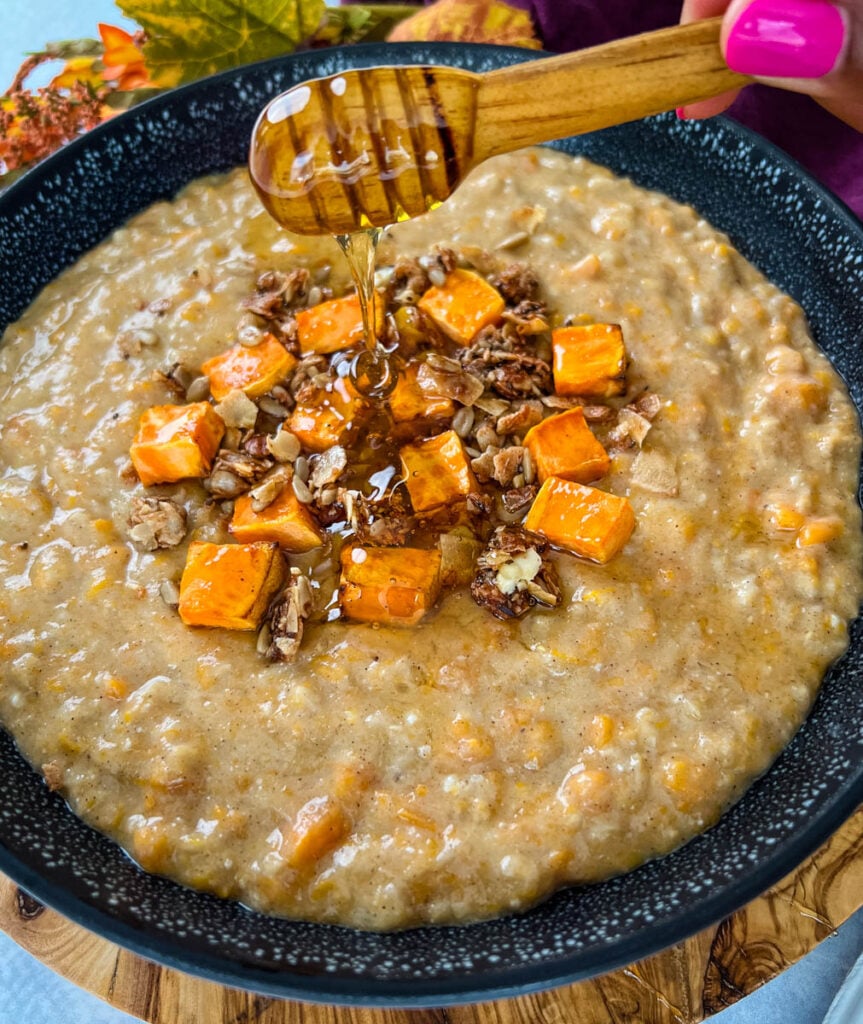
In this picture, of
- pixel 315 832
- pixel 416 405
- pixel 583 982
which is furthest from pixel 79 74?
pixel 583 982

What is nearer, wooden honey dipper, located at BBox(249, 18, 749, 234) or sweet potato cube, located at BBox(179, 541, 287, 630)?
wooden honey dipper, located at BBox(249, 18, 749, 234)

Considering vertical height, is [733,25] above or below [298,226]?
above

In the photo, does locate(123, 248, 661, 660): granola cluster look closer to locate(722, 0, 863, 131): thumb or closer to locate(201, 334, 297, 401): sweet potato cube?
locate(201, 334, 297, 401): sweet potato cube

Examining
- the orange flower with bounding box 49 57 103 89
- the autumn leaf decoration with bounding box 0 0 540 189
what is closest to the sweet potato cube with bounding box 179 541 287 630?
Answer: the autumn leaf decoration with bounding box 0 0 540 189

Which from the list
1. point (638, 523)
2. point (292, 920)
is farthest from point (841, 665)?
point (292, 920)

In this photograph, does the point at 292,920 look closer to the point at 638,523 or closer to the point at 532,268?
the point at 638,523

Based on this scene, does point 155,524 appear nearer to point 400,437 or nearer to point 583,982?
point 400,437

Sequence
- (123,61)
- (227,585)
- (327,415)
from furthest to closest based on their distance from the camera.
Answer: (123,61) < (327,415) < (227,585)
